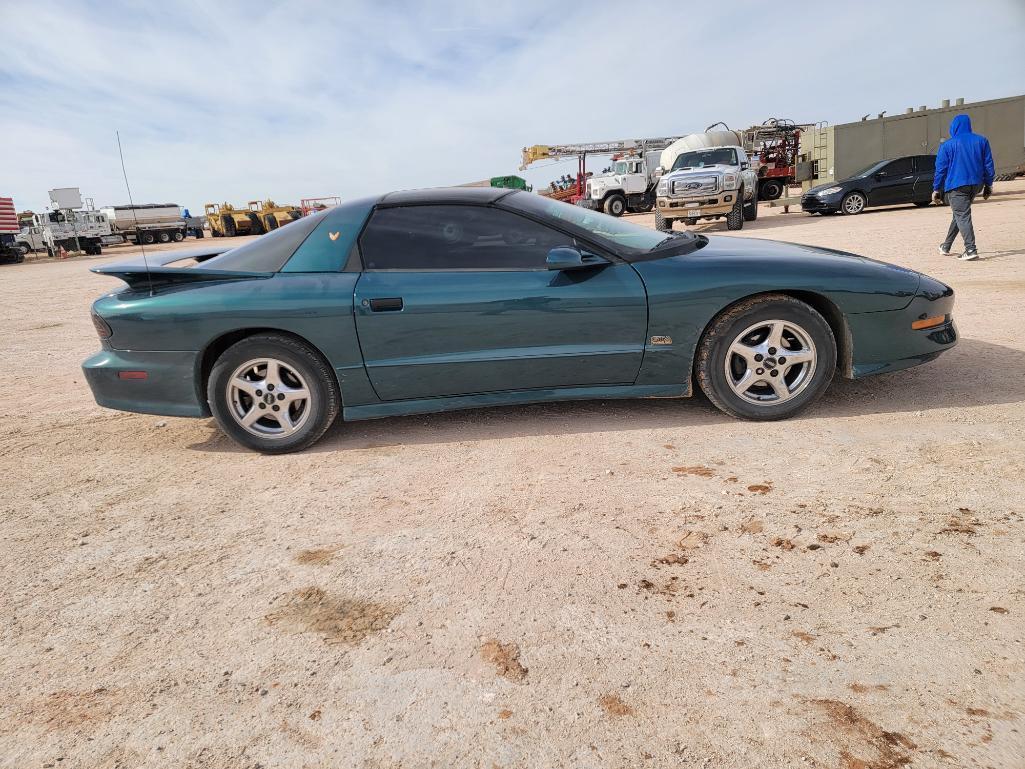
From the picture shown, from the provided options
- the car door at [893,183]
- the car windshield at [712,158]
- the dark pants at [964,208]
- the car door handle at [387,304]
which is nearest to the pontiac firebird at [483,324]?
the car door handle at [387,304]

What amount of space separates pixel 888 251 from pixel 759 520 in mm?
8651

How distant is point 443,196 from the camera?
3674 mm

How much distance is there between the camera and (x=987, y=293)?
20.1 feet

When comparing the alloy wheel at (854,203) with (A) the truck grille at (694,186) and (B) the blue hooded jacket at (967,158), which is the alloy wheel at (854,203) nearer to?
(A) the truck grille at (694,186)

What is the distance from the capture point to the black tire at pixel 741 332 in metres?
3.36

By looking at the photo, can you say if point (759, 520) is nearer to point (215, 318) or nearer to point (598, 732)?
point (598, 732)

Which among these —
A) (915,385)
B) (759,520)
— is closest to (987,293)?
(915,385)

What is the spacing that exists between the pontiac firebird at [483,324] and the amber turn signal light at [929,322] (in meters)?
0.01

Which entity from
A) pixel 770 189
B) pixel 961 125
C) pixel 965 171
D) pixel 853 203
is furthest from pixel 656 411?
pixel 770 189

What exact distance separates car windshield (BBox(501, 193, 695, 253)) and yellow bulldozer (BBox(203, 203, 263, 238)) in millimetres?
37594

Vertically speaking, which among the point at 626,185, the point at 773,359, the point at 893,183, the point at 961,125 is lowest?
the point at 773,359

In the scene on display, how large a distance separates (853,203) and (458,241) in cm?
1741

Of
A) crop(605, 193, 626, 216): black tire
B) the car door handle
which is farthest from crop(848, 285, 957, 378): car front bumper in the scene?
crop(605, 193, 626, 216): black tire

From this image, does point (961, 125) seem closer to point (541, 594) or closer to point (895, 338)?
point (895, 338)
